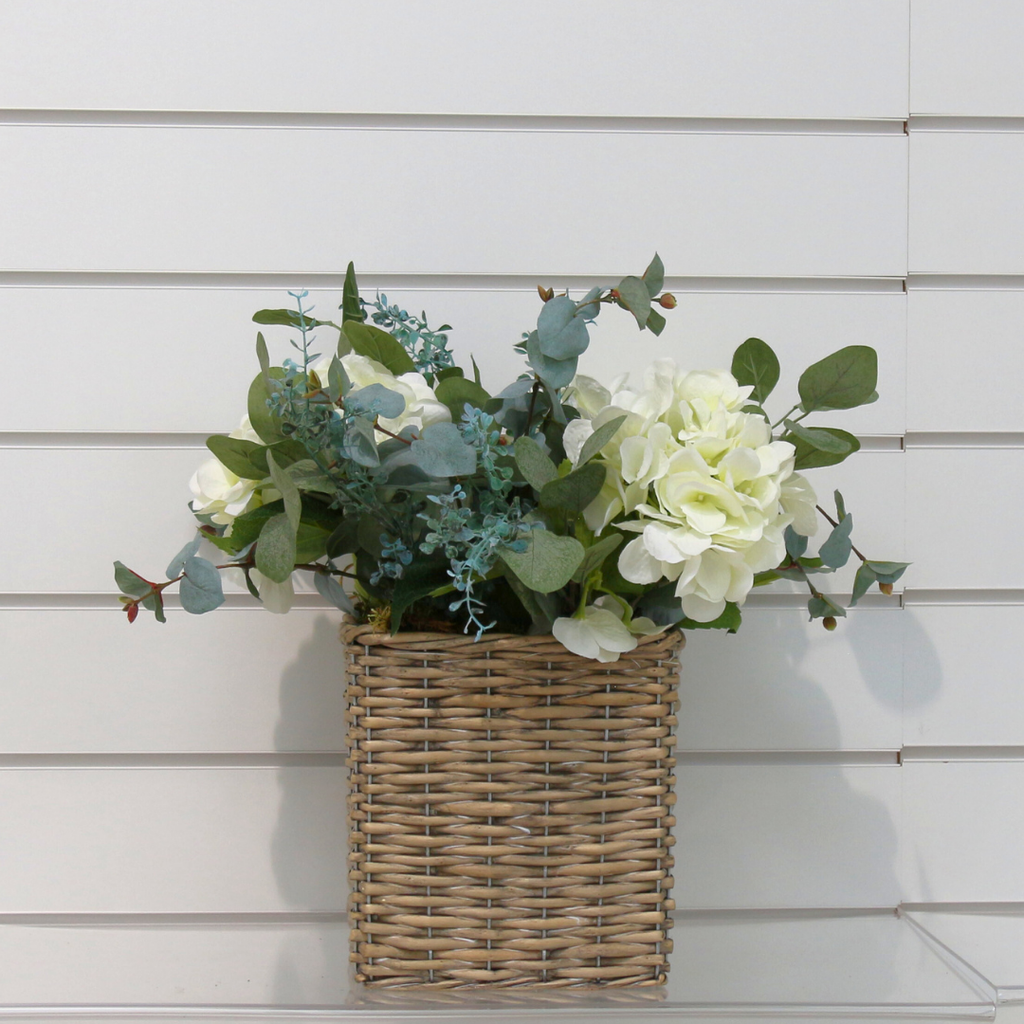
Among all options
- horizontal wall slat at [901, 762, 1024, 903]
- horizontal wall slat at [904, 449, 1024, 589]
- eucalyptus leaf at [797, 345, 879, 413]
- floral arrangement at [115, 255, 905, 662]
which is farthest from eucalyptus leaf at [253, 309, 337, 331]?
horizontal wall slat at [901, 762, 1024, 903]

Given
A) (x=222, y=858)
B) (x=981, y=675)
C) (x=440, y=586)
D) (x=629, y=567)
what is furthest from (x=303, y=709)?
(x=981, y=675)

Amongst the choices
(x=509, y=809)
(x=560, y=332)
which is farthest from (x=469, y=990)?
(x=560, y=332)

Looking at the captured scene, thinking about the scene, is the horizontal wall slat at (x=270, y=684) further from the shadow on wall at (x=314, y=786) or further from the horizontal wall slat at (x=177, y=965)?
the horizontal wall slat at (x=177, y=965)

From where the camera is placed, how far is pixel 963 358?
2.72 ft

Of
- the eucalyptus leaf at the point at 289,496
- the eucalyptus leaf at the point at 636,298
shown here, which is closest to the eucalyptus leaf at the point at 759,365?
the eucalyptus leaf at the point at 636,298

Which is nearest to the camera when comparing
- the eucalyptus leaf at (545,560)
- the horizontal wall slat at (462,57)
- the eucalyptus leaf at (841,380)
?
the eucalyptus leaf at (545,560)

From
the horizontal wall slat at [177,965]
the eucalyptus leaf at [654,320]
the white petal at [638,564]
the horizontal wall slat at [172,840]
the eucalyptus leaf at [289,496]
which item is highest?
the eucalyptus leaf at [654,320]

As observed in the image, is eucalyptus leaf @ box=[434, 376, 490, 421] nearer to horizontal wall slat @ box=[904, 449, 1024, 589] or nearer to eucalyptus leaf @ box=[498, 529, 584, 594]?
eucalyptus leaf @ box=[498, 529, 584, 594]

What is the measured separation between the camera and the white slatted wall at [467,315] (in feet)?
2.60

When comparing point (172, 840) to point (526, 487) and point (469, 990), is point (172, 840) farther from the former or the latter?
point (526, 487)

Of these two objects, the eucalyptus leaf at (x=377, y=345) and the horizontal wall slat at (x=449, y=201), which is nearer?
the eucalyptus leaf at (x=377, y=345)

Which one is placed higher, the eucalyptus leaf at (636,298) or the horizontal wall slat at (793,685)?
the eucalyptus leaf at (636,298)

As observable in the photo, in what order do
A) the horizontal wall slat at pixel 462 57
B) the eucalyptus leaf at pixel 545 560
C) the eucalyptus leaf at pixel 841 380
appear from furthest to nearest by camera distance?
the horizontal wall slat at pixel 462 57, the eucalyptus leaf at pixel 841 380, the eucalyptus leaf at pixel 545 560

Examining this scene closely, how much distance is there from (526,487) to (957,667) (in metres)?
0.48
